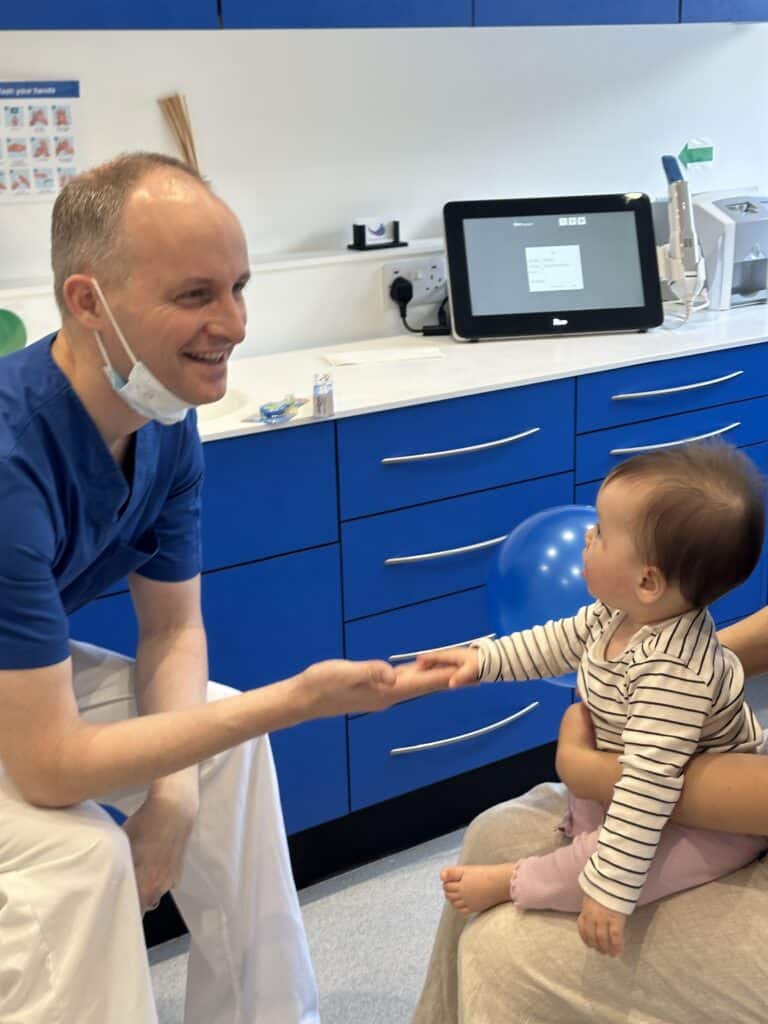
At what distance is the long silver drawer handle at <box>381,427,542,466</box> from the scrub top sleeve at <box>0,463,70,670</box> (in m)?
0.97

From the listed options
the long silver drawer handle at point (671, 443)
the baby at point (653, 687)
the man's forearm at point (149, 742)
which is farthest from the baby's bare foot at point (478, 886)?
the long silver drawer handle at point (671, 443)

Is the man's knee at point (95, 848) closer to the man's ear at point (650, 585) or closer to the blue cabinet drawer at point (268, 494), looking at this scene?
the man's ear at point (650, 585)

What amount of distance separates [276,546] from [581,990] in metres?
1.07

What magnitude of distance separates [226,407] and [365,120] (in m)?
0.90

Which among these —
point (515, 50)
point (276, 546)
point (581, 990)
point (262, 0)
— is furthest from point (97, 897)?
point (515, 50)

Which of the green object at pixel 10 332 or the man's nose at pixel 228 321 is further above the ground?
the man's nose at pixel 228 321

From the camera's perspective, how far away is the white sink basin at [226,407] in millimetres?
2249

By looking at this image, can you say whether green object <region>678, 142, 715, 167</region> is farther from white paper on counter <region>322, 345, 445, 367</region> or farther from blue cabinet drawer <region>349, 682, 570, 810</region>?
blue cabinet drawer <region>349, 682, 570, 810</region>

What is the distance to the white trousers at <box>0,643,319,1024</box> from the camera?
4.53ft

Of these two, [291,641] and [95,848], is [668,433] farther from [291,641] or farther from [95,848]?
[95,848]

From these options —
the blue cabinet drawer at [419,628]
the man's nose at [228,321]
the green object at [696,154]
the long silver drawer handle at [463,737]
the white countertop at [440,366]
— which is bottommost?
the long silver drawer handle at [463,737]

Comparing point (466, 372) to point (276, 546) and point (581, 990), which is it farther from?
point (581, 990)

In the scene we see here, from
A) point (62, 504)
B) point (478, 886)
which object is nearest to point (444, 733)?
point (478, 886)

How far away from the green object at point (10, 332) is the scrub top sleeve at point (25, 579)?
102 centimetres
